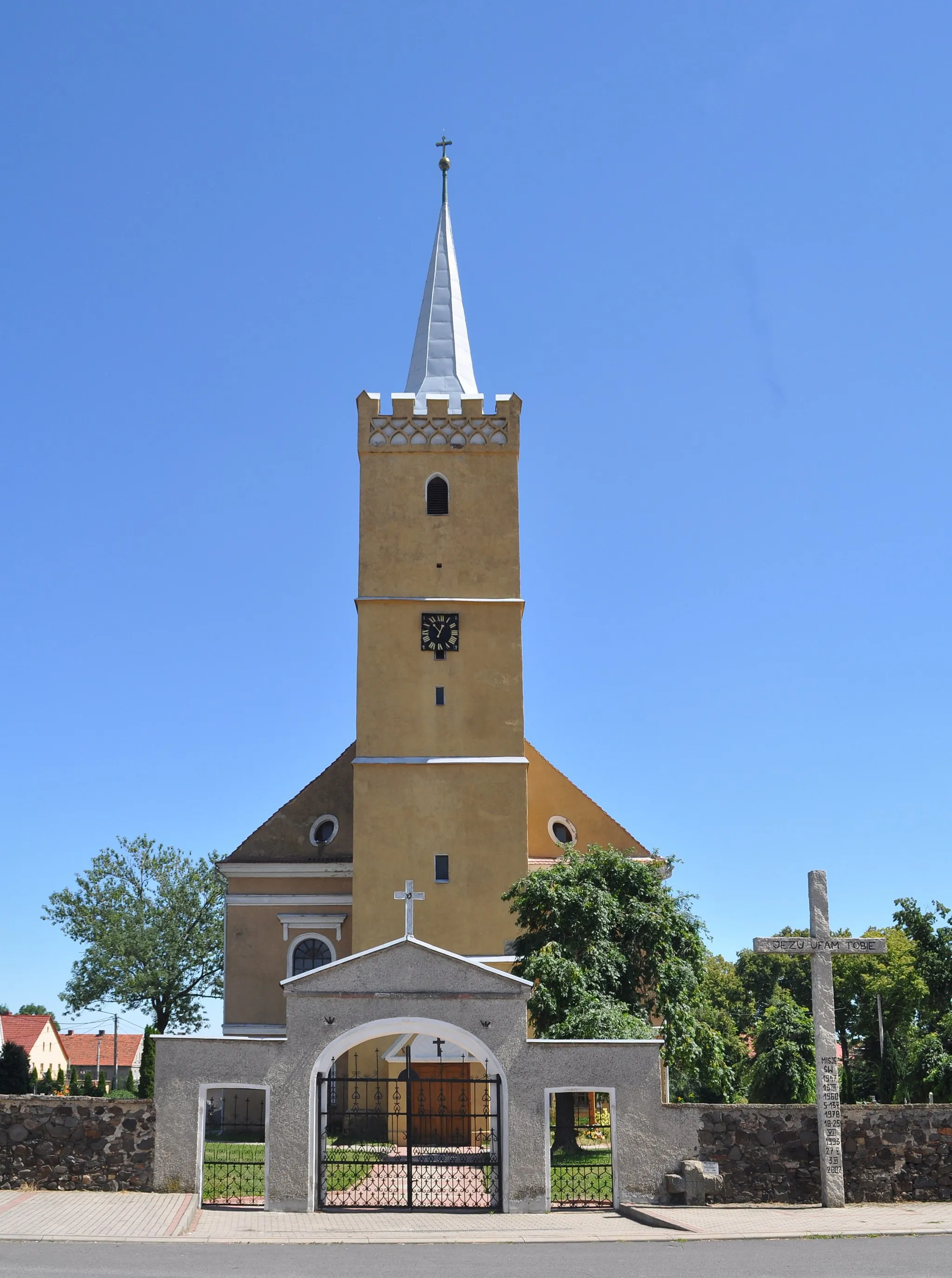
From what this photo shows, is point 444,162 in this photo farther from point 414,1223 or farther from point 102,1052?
point 102,1052

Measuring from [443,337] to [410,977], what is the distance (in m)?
23.9

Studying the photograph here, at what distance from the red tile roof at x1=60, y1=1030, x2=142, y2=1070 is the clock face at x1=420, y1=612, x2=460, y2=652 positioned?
7823 centimetres

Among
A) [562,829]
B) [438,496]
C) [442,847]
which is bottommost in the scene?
[442,847]

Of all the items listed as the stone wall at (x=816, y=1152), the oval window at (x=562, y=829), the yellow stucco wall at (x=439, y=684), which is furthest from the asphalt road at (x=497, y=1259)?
the oval window at (x=562, y=829)

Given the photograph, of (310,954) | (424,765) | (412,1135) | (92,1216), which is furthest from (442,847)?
(92,1216)

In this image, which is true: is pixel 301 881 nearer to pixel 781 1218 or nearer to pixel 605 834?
pixel 605 834

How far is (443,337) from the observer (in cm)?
3794

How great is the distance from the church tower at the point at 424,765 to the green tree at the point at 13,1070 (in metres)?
6.83

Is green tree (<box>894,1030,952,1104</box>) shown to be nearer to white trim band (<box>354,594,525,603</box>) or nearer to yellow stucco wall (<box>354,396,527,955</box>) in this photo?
yellow stucco wall (<box>354,396,527,955</box>)

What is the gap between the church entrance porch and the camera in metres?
18.0

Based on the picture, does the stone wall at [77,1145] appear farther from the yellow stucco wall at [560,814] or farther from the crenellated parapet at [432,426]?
the crenellated parapet at [432,426]

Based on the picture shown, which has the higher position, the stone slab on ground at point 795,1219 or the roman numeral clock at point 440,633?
the roman numeral clock at point 440,633

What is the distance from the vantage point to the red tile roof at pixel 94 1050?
338 ft

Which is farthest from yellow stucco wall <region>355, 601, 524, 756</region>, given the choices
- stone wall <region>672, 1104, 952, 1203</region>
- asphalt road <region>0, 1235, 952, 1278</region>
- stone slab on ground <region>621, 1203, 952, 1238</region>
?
asphalt road <region>0, 1235, 952, 1278</region>
